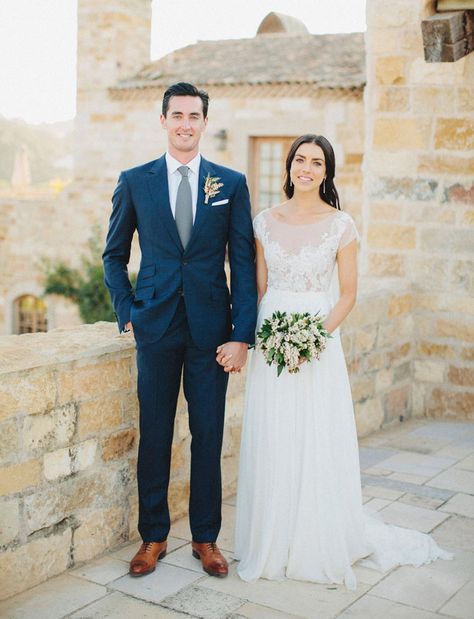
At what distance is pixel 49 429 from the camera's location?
3.39 m

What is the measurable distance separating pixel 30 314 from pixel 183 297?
14.1 m

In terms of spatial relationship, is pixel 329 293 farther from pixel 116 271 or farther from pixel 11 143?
pixel 11 143

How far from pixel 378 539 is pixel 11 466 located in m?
1.51

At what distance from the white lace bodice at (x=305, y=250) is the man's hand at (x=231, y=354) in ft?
1.14

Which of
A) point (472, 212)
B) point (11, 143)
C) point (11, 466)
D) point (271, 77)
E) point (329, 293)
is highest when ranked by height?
point (11, 143)

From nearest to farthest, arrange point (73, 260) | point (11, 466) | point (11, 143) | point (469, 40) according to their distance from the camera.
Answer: point (11, 466) < point (469, 40) < point (73, 260) < point (11, 143)

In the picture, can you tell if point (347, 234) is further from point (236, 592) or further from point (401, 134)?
point (401, 134)

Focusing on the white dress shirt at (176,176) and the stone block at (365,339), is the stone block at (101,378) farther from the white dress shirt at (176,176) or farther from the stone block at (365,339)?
the stone block at (365,339)

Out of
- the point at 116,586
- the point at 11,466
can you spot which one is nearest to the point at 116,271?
the point at 11,466

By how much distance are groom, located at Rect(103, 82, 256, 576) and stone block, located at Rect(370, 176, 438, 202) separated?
3047 millimetres

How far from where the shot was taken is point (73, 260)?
16094 millimetres

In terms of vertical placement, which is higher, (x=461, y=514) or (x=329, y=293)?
(x=329, y=293)

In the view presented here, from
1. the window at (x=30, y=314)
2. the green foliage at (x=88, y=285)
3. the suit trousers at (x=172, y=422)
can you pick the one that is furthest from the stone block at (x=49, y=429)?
the window at (x=30, y=314)

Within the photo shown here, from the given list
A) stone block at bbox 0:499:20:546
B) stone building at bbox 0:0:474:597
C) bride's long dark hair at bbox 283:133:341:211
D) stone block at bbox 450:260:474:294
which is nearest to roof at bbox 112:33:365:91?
stone building at bbox 0:0:474:597
